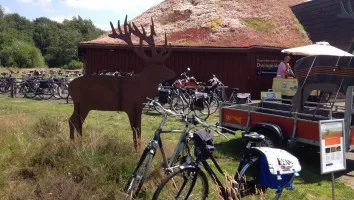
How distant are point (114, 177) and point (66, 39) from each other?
7856cm

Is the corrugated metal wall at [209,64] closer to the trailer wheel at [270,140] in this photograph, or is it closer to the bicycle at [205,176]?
the trailer wheel at [270,140]

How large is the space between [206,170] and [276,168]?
79cm

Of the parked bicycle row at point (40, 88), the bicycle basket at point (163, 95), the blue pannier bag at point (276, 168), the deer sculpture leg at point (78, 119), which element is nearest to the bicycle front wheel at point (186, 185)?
the blue pannier bag at point (276, 168)

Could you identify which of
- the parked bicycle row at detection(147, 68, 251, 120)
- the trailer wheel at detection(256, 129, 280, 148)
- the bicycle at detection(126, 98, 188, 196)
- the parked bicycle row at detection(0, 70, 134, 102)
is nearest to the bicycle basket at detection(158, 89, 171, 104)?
the parked bicycle row at detection(147, 68, 251, 120)

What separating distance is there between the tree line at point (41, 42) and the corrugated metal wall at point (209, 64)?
144 ft

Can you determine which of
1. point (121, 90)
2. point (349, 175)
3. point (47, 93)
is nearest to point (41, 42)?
point (47, 93)

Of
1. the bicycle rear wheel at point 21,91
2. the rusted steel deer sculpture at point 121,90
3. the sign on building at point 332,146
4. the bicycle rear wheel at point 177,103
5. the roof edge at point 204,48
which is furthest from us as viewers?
the roof edge at point 204,48

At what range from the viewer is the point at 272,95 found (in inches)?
443

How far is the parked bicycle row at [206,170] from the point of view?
4574mm

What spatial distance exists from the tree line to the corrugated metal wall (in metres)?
44.0

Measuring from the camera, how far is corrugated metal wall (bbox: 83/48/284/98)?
21.0 meters

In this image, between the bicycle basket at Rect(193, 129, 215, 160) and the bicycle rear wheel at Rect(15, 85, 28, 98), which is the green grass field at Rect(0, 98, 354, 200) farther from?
the bicycle rear wheel at Rect(15, 85, 28, 98)

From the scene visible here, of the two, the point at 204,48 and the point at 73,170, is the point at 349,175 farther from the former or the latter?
the point at 204,48

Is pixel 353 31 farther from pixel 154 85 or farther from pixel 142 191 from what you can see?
pixel 142 191
